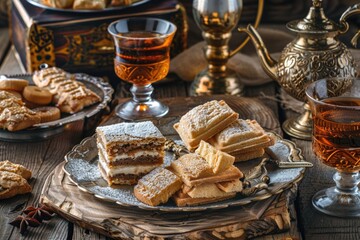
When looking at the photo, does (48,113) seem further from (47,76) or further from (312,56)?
(312,56)

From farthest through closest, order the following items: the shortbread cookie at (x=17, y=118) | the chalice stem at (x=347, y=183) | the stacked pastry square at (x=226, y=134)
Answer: the shortbread cookie at (x=17, y=118)
the stacked pastry square at (x=226, y=134)
the chalice stem at (x=347, y=183)

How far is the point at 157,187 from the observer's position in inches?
Result: 73.1

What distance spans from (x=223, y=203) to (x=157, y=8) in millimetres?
1203

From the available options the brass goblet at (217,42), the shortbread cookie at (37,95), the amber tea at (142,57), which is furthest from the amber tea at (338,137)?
the shortbread cookie at (37,95)

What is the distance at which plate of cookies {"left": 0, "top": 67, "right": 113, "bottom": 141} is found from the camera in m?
2.32

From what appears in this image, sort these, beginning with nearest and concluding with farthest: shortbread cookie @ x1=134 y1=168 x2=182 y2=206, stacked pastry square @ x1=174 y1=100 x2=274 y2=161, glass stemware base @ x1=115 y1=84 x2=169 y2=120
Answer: shortbread cookie @ x1=134 y1=168 x2=182 y2=206 < stacked pastry square @ x1=174 y1=100 x2=274 y2=161 < glass stemware base @ x1=115 y1=84 x2=169 y2=120

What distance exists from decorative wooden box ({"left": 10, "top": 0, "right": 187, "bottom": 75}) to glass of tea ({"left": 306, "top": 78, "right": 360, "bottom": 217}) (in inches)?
40.2

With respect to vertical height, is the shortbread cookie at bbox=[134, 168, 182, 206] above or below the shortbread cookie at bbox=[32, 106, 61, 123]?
above

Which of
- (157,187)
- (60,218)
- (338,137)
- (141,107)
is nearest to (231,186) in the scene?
Result: (157,187)

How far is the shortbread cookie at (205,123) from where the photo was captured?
81.7 inches

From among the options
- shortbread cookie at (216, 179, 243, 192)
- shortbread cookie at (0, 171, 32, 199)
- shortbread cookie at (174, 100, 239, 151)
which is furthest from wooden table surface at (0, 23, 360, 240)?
shortbread cookie at (174, 100, 239, 151)

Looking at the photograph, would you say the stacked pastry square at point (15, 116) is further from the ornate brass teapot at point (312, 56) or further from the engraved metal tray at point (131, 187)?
the ornate brass teapot at point (312, 56)

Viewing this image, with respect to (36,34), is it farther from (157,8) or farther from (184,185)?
(184,185)

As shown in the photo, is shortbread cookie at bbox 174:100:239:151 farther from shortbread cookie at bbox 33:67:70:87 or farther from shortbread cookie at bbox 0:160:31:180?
shortbread cookie at bbox 33:67:70:87
